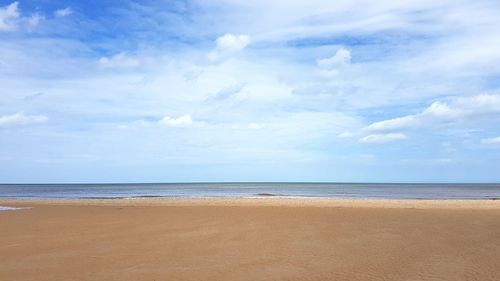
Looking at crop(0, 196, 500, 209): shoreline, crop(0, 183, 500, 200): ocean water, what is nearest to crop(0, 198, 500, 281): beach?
crop(0, 196, 500, 209): shoreline

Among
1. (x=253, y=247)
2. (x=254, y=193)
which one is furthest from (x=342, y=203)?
(x=254, y=193)

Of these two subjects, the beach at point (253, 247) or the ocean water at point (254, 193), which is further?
the ocean water at point (254, 193)

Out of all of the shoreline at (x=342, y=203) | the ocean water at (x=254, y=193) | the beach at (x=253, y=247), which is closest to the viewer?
the beach at (x=253, y=247)

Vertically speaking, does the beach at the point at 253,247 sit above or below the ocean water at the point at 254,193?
below

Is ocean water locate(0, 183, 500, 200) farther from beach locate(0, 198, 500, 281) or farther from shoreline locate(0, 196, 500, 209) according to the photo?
beach locate(0, 198, 500, 281)

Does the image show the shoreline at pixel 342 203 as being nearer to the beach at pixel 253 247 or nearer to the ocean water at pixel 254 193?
the beach at pixel 253 247

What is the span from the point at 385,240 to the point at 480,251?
3055 millimetres

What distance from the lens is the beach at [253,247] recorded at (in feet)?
33.9

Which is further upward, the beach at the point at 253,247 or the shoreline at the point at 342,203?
the shoreline at the point at 342,203

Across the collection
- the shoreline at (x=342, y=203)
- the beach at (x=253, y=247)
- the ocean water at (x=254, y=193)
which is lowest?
the beach at (x=253, y=247)

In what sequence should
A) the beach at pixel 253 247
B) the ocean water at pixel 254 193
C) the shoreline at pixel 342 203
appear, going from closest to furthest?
the beach at pixel 253 247, the shoreline at pixel 342 203, the ocean water at pixel 254 193

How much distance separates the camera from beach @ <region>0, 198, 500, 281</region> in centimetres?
1033

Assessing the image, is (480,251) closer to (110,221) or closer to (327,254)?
(327,254)

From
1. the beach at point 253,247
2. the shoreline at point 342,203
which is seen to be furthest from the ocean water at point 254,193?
the beach at point 253,247
